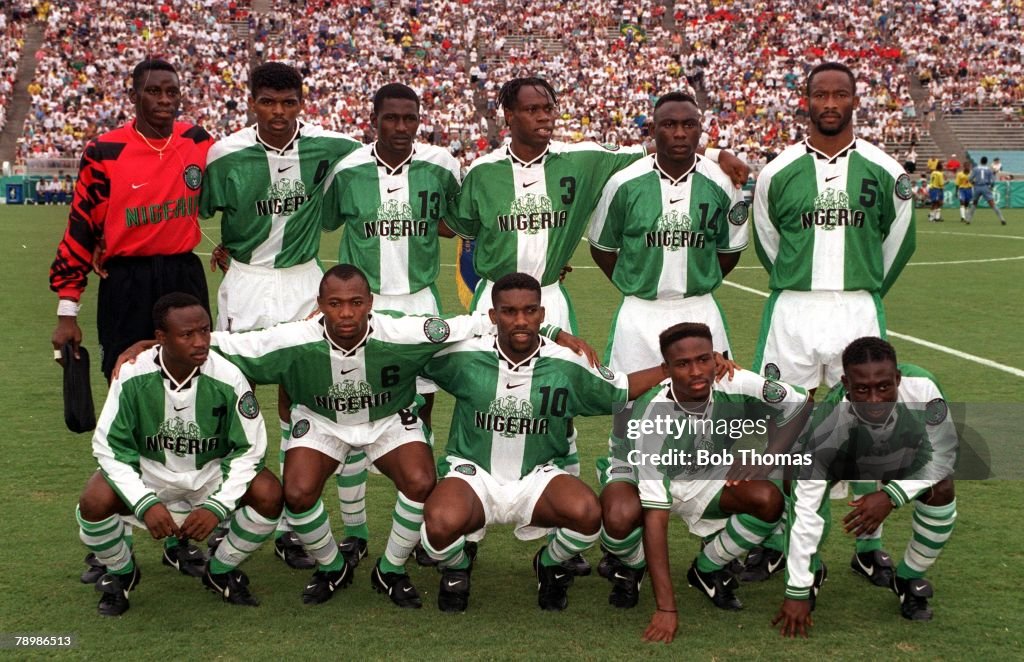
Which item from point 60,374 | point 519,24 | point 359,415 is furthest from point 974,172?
point 359,415

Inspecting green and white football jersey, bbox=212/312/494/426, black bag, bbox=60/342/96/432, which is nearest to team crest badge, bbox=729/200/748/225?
green and white football jersey, bbox=212/312/494/426

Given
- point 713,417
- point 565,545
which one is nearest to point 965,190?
point 713,417

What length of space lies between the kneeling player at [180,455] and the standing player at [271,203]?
102 cm

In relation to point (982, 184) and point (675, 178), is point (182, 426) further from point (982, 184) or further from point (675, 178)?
point (982, 184)

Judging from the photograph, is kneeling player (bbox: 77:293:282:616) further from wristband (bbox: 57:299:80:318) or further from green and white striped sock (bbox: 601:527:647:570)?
green and white striped sock (bbox: 601:527:647:570)

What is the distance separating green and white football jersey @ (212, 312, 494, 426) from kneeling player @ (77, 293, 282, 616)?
20 centimetres

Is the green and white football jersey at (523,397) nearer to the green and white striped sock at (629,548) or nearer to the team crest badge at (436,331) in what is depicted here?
the team crest badge at (436,331)

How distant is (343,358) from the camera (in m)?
5.02

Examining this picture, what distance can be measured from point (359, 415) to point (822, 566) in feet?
7.18

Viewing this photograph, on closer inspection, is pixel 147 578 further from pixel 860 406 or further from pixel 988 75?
pixel 988 75

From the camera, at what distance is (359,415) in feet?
A: 16.8

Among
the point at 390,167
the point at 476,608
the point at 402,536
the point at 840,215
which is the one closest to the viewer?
the point at 476,608

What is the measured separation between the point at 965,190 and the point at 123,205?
24.2 metres

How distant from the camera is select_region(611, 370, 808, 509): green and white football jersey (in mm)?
4742
